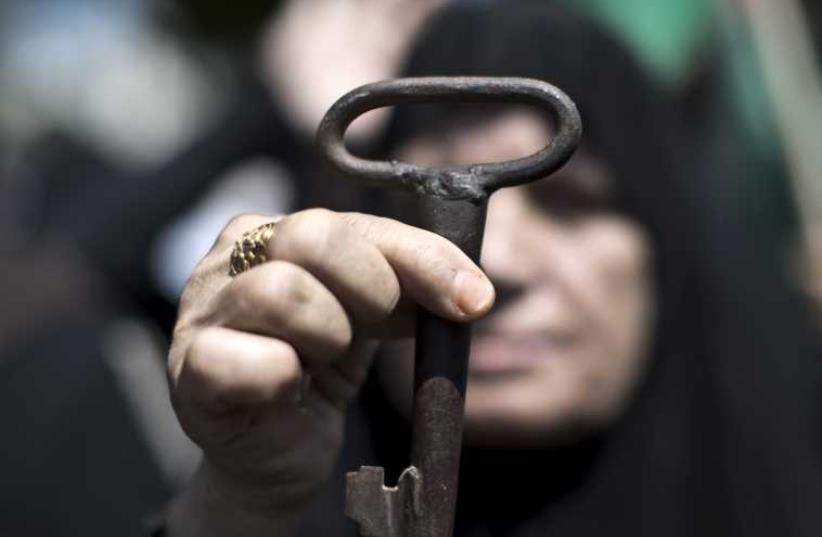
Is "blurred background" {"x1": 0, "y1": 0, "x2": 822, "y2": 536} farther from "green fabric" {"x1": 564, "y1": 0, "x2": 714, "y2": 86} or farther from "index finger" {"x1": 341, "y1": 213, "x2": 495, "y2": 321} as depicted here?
"index finger" {"x1": 341, "y1": 213, "x2": 495, "y2": 321}

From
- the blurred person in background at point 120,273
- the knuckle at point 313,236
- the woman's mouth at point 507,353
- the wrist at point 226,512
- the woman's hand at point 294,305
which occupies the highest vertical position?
the knuckle at point 313,236

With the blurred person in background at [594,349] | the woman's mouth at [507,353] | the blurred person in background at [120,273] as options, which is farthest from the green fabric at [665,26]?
the woman's mouth at [507,353]

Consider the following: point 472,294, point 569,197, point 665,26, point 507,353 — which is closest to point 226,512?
point 472,294

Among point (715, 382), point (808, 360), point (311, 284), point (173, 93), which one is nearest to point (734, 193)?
point (808, 360)

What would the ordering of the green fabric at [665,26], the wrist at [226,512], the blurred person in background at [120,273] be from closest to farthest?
the wrist at [226,512], the blurred person in background at [120,273], the green fabric at [665,26]

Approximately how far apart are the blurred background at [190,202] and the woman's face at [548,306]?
384mm

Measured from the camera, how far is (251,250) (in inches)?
43.8

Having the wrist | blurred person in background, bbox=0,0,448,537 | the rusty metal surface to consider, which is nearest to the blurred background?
blurred person in background, bbox=0,0,448,537

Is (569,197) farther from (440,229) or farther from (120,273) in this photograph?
(120,273)

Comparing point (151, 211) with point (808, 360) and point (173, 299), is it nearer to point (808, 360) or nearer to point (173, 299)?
point (173, 299)

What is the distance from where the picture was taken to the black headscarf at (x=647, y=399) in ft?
7.13

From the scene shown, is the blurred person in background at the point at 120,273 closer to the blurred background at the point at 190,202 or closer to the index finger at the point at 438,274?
the blurred background at the point at 190,202

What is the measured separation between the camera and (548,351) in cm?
209

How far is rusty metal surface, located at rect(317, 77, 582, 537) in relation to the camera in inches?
40.1
